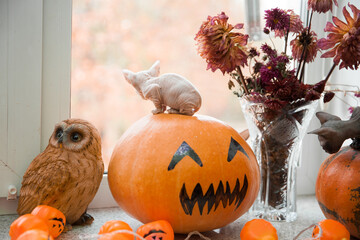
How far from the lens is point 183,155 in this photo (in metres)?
0.80

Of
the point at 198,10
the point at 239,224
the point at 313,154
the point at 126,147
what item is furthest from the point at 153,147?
the point at 313,154

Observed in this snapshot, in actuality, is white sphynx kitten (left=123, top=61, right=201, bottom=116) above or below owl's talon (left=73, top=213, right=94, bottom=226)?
above

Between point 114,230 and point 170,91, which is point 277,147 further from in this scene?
point 114,230

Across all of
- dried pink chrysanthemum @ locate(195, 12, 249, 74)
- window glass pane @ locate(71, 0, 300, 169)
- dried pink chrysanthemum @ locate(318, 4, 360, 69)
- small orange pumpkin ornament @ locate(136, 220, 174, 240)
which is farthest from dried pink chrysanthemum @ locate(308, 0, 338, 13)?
small orange pumpkin ornament @ locate(136, 220, 174, 240)

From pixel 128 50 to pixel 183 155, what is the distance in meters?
0.53

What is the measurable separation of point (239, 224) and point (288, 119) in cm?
32

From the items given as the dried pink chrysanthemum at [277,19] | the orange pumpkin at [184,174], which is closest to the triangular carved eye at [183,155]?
the orange pumpkin at [184,174]

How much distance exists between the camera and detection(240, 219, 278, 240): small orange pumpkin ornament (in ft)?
2.39

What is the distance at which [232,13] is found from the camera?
1317 mm

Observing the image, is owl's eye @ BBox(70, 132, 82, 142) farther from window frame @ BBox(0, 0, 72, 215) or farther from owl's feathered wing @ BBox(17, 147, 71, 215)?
window frame @ BBox(0, 0, 72, 215)

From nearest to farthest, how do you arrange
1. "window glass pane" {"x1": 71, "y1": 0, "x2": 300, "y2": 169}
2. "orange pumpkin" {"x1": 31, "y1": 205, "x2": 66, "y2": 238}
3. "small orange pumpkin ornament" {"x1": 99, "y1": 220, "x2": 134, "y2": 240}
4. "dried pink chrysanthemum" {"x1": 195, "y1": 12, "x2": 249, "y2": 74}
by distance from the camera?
"small orange pumpkin ornament" {"x1": 99, "y1": 220, "x2": 134, "y2": 240} → "orange pumpkin" {"x1": 31, "y1": 205, "x2": 66, "y2": 238} → "dried pink chrysanthemum" {"x1": 195, "y1": 12, "x2": 249, "y2": 74} → "window glass pane" {"x1": 71, "y1": 0, "x2": 300, "y2": 169}

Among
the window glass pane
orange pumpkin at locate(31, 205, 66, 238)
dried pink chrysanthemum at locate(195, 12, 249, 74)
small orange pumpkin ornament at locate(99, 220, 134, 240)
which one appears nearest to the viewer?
small orange pumpkin ornament at locate(99, 220, 134, 240)

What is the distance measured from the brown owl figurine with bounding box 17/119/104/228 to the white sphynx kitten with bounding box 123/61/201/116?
169mm

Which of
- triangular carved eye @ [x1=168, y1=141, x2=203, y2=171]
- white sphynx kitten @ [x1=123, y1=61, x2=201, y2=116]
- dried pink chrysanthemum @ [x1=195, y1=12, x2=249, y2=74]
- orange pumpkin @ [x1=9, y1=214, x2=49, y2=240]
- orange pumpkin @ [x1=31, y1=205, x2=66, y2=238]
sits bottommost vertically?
orange pumpkin @ [x1=31, y1=205, x2=66, y2=238]
